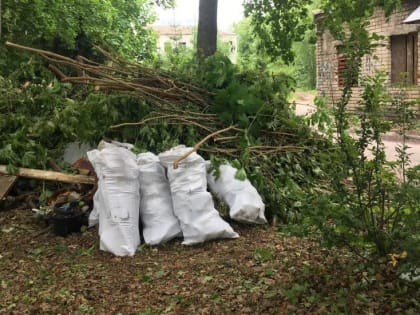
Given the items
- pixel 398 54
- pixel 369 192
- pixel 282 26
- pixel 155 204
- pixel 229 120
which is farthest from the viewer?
pixel 398 54

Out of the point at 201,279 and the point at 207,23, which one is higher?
the point at 207,23

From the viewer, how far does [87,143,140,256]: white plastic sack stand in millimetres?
4250

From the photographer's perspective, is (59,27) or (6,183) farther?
(59,27)

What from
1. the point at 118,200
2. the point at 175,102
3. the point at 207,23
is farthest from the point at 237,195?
the point at 207,23

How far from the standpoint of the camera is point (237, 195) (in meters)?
4.67

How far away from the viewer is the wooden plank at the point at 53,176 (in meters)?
Answer: 5.29

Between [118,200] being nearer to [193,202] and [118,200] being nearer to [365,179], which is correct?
[193,202]

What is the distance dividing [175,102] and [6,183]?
2.10m

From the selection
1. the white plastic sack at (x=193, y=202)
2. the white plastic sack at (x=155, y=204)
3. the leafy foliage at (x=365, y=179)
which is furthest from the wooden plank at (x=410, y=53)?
the leafy foliage at (x=365, y=179)

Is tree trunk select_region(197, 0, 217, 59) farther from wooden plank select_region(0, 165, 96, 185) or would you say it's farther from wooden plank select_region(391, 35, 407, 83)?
wooden plank select_region(391, 35, 407, 83)

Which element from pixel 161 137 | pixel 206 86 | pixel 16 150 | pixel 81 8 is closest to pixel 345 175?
pixel 161 137

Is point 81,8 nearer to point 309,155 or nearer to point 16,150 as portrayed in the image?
point 16,150

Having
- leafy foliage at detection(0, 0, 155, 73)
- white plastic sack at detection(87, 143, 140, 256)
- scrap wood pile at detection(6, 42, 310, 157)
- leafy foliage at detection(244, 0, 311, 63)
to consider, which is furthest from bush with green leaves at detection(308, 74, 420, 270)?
leafy foliage at detection(0, 0, 155, 73)

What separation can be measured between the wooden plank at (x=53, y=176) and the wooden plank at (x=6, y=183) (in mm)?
55
